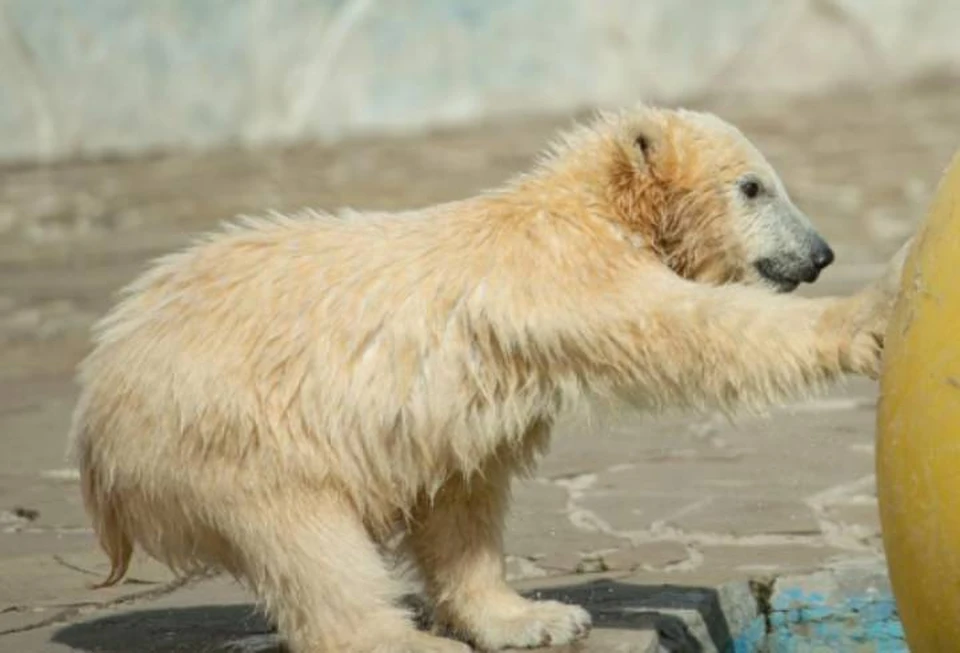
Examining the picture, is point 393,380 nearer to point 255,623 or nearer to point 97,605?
point 255,623

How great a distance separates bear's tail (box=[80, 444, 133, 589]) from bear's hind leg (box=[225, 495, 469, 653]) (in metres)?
0.31

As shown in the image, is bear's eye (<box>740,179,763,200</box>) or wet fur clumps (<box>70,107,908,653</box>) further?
bear's eye (<box>740,179,763,200</box>)

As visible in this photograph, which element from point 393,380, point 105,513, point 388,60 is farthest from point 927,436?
point 388,60

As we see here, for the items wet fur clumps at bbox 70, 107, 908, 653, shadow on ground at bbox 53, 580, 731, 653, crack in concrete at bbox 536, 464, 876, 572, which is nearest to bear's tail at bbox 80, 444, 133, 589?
wet fur clumps at bbox 70, 107, 908, 653

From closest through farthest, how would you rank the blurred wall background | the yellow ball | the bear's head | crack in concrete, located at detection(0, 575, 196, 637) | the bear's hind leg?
the yellow ball
the bear's hind leg
the bear's head
crack in concrete, located at detection(0, 575, 196, 637)
the blurred wall background

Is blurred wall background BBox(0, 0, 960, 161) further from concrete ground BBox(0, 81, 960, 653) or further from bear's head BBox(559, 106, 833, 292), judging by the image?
bear's head BBox(559, 106, 833, 292)

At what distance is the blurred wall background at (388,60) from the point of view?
14023 mm

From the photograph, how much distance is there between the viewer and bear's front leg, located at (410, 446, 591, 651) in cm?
372

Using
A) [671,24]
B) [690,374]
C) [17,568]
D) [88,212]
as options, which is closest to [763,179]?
[690,374]

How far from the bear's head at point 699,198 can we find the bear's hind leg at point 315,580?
2.83 ft

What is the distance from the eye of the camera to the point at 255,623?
13.0 feet

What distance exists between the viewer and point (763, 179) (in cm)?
396

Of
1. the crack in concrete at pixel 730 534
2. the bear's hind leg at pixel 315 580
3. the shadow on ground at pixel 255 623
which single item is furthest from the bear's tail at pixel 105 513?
the crack in concrete at pixel 730 534

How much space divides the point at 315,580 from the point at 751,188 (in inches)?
49.2
